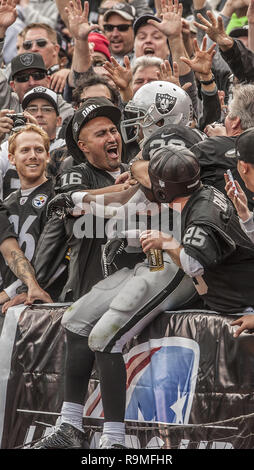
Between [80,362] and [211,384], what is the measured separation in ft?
3.13

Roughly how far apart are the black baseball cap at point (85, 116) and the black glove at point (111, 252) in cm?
124

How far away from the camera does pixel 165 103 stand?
6.77m

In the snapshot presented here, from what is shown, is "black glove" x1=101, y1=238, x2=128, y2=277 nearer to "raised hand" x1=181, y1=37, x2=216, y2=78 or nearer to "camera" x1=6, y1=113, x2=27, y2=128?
"raised hand" x1=181, y1=37, x2=216, y2=78

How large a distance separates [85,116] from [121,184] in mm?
850

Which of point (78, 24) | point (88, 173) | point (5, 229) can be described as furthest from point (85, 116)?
point (78, 24)

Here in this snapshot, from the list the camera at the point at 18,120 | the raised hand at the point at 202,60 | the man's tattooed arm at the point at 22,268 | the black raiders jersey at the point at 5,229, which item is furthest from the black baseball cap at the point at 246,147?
the camera at the point at 18,120

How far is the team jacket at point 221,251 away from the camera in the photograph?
5.23m

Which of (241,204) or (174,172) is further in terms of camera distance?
(174,172)

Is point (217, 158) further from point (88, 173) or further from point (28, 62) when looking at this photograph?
point (28, 62)

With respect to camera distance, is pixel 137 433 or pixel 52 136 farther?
pixel 52 136
